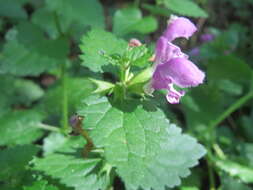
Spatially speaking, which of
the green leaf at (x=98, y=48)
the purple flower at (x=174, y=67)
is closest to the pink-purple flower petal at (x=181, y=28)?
the purple flower at (x=174, y=67)

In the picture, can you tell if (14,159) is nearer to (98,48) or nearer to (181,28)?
(98,48)

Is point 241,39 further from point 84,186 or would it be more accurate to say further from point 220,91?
point 84,186

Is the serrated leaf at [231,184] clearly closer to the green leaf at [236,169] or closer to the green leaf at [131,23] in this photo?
the green leaf at [236,169]

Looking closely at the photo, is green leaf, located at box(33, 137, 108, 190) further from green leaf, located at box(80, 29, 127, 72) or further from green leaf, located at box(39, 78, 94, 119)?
green leaf, located at box(39, 78, 94, 119)

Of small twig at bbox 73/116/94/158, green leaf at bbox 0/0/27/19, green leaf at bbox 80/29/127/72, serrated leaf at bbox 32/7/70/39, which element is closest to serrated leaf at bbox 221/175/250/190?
small twig at bbox 73/116/94/158

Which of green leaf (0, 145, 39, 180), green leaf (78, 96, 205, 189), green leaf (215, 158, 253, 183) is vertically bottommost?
green leaf (215, 158, 253, 183)

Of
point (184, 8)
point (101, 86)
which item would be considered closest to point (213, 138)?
point (184, 8)

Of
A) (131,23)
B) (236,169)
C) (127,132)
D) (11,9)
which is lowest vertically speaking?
(236,169)
